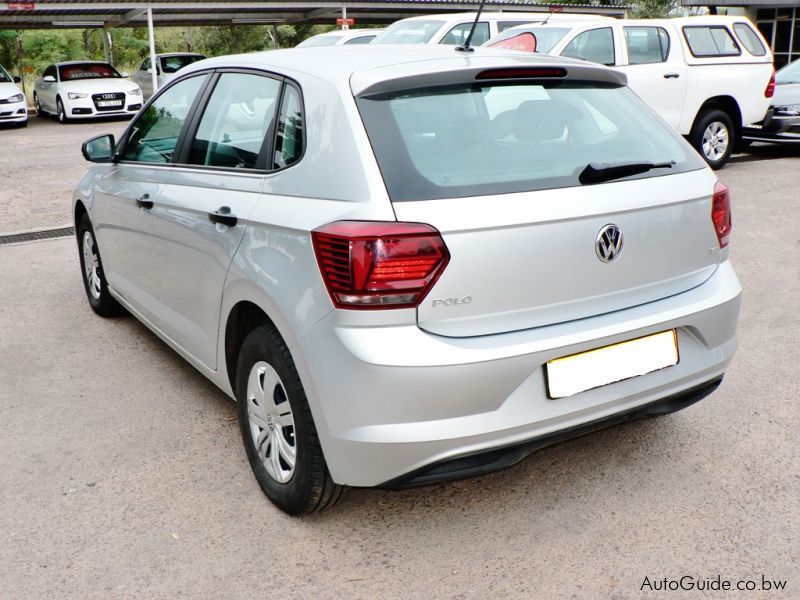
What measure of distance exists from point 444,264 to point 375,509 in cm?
111

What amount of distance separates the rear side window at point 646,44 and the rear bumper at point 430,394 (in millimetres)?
9000

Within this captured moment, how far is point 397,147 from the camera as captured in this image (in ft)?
8.82

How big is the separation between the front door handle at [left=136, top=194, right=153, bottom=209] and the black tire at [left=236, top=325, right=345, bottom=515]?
117cm

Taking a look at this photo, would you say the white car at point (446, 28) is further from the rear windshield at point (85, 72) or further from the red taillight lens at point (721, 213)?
the red taillight lens at point (721, 213)

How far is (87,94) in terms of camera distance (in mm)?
19688

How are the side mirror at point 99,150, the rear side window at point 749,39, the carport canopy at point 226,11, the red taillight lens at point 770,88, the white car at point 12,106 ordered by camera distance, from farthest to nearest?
the carport canopy at point 226,11 → the white car at point 12,106 → the rear side window at point 749,39 → the red taillight lens at point 770,88 → the side mirror at point 99,150

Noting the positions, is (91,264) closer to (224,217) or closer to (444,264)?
(224,217)

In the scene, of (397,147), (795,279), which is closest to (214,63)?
(397,147)

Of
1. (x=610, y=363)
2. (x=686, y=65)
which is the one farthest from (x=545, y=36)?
(x=610, y=363)

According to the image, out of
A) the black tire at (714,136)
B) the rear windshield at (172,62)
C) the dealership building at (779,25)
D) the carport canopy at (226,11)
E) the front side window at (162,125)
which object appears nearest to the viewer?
the front side window at (162,125)

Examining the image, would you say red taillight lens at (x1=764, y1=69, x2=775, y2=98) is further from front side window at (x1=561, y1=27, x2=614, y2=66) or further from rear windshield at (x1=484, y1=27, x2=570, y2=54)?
rear windshield at (x1=484, y1=27, x2=570, y2=54)

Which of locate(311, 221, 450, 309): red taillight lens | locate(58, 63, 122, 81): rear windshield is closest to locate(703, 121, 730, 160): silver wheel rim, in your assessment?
locate(311, 221, 450, 309): red taillight lens

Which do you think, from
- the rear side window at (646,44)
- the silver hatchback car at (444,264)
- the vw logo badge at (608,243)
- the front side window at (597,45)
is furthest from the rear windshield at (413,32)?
the vw logo badge at (608,243)

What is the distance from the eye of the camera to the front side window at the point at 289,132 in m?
3.00
